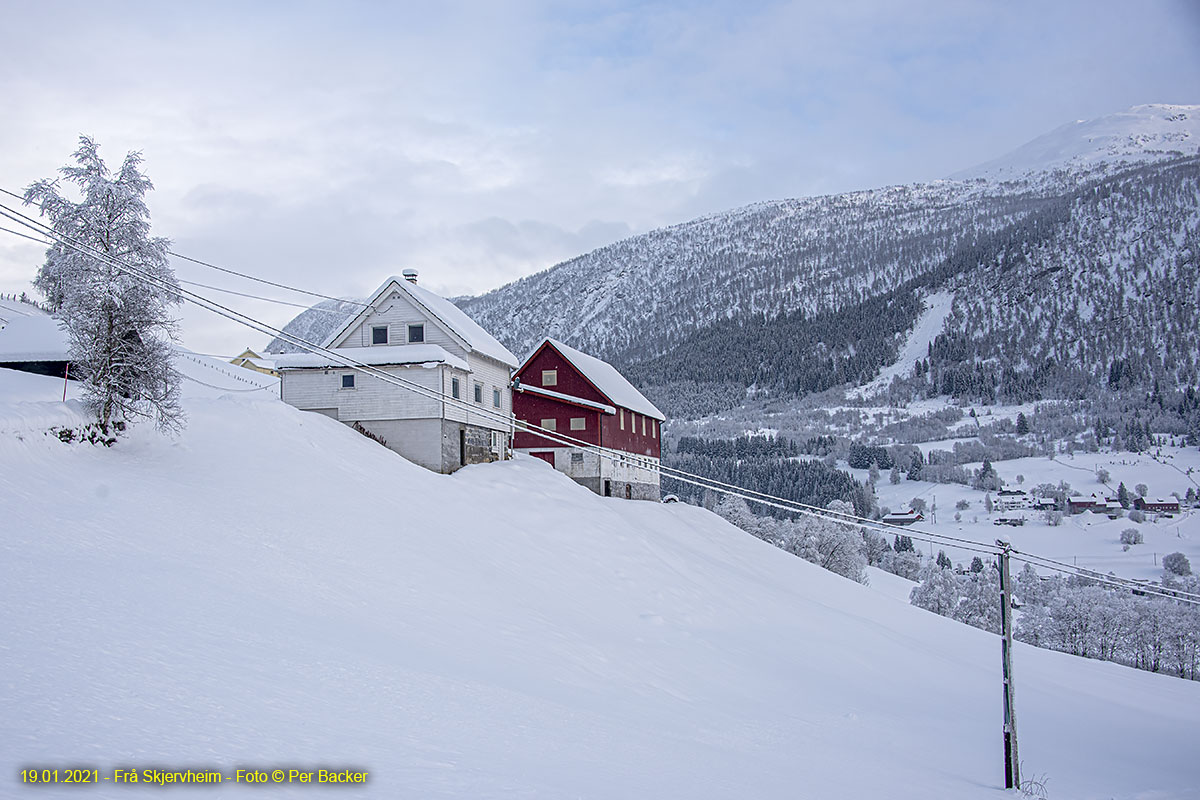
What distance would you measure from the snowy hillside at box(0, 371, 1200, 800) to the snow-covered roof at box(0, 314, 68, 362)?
4959mm

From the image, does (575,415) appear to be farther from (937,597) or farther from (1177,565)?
(1177,565)

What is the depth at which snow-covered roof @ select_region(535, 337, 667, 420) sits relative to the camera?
5344 centimetres

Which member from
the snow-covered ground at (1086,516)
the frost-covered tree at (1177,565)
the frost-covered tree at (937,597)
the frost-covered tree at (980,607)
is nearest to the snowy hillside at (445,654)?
the frost-covered tree at (937,597)

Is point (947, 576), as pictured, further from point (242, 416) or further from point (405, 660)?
point (405, 660)

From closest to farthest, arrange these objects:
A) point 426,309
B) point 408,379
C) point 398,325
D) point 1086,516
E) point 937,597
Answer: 1. point 408,379
2. point 426,309
3. point 398,325
4. point 937,597
5. point 1086,516

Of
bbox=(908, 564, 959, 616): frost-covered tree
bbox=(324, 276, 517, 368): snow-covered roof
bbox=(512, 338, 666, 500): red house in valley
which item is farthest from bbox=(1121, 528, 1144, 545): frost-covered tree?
bbox=(324, 276, 517, 368): snow-covered roof

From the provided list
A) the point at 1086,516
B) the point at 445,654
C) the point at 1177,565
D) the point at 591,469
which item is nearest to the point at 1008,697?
the point at 445,654

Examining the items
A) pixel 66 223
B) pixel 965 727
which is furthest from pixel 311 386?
pixel 965 727

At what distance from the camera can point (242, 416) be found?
32625 mm

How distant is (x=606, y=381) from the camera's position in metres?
56.0

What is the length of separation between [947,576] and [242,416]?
81.6 meters

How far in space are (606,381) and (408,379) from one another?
19610 mm

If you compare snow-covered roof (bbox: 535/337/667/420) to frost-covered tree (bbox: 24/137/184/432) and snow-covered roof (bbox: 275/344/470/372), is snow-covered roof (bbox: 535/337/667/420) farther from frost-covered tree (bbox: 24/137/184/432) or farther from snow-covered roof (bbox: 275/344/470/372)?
frost-covered tree (bbox: 24/137/184/432)

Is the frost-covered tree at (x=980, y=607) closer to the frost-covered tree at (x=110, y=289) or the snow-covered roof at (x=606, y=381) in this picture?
the snow-covered roof at (x=606, y=381)
